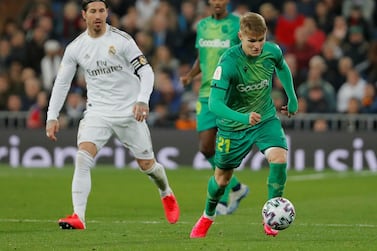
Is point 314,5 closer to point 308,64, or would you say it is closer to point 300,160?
point 308,64

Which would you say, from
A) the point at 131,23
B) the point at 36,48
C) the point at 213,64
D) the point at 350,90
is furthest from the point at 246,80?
the point at 36,48

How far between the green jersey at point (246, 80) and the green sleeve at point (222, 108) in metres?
0.05

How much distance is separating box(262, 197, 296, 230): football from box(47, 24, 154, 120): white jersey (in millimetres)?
2302

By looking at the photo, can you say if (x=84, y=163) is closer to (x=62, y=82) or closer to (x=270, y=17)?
(x=62, y=82)

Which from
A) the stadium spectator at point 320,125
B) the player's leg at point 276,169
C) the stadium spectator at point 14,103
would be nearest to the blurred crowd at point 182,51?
the stadium spectator at point 14,103

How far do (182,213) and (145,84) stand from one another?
2.73m

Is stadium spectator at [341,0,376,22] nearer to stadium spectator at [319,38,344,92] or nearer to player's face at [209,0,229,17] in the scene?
stadium spectator at [319,38,344,92]

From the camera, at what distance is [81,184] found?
41.5 ft

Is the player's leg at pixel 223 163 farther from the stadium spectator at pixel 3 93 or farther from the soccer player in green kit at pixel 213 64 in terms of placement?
the stadium spectator at pixel 3 93

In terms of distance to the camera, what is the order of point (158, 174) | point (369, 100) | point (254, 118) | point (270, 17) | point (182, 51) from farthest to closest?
point (182, 51) < point (270, 17) < point (369, 100) < point (158, 174) < point (254, 118)

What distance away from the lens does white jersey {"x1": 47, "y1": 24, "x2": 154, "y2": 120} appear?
12.9 m

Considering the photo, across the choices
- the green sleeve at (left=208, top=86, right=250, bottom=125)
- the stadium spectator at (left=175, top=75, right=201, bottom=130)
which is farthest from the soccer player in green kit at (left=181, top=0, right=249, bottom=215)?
the stadium spectator at (left=175, top=75, right=201, bottom=130)

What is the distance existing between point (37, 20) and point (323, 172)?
766 centimetres

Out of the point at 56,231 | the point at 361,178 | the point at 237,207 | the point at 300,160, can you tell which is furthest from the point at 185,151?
the point at 56,231
